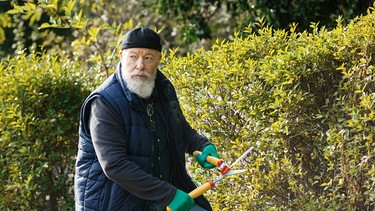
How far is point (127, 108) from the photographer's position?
3.86 meters

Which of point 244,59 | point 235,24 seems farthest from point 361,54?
point 235,24

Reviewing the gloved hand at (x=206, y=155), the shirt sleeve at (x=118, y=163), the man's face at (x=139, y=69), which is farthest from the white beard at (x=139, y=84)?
the gloved hand at (x=206, y=155)

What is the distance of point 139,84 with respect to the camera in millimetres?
3889

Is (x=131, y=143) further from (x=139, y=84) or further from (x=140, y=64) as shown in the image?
(x=140, y=64)

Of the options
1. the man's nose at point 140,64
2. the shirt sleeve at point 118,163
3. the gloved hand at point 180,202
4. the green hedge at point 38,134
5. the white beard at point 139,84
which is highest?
the man's nose at point 140,64

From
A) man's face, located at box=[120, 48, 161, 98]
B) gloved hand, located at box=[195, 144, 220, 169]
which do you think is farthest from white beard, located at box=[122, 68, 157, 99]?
gloved hand, located at box=[195, 144, 220, 169]

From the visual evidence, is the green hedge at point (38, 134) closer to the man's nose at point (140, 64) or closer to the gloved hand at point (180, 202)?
the man's nose at point (140, 64)

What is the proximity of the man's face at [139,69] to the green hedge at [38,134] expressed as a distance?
1.87 m

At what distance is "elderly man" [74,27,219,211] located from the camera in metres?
3.72

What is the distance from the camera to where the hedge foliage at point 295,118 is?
4.40 metres

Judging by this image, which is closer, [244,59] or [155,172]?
[155,172]

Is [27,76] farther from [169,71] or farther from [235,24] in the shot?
[235,24]

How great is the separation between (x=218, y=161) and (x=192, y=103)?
1.13 m

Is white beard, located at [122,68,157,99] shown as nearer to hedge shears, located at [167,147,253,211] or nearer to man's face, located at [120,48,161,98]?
man's face, located at [120,48,161,98]
